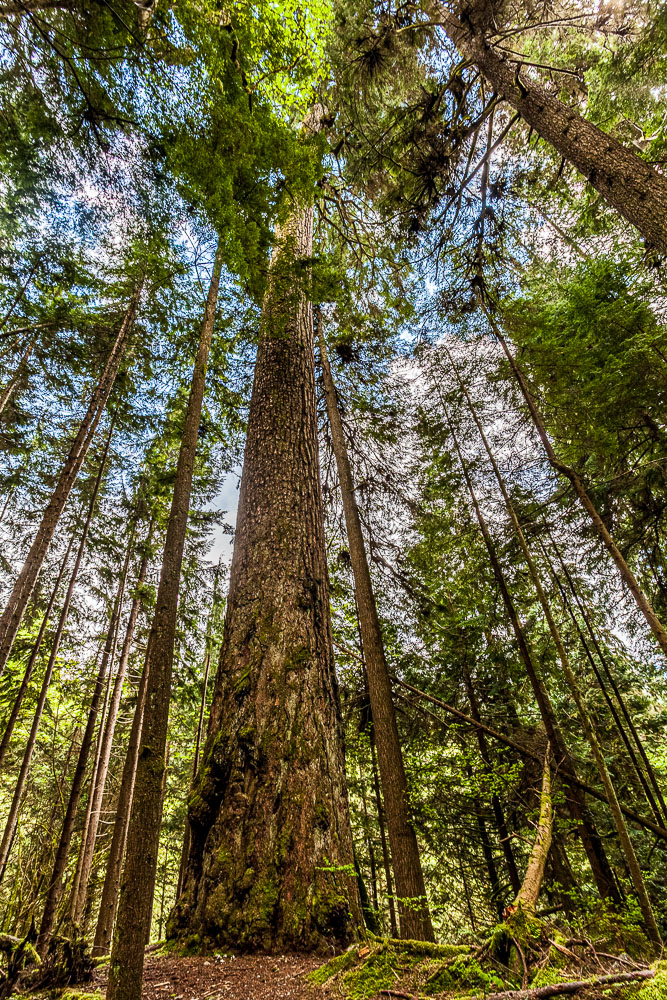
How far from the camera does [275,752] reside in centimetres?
251

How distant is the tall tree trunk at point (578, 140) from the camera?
13.4 feet

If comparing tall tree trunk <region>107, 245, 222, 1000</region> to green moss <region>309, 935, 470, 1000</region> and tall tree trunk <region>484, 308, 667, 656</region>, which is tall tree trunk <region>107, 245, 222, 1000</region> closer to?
green moss <region>309, 935, 470, 1000</region>

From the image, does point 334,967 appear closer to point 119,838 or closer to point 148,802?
point 148,802

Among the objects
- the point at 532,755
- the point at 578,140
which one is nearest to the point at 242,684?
the point at 532,755

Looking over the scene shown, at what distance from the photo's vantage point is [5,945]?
7.50 feet

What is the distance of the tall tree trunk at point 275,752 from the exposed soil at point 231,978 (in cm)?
11

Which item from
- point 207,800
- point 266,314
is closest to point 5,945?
point 207,800

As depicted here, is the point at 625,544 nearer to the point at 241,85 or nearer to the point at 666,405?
the point at 666,405

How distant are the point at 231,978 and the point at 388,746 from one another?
3839 millimetres

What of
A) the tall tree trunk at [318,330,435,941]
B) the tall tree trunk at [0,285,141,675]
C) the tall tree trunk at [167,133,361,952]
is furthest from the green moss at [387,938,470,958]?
the tall tree trunk at [0,285,141,675]

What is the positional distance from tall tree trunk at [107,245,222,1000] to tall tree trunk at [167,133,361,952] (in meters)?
0.42

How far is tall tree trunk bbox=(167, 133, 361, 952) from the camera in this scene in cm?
209

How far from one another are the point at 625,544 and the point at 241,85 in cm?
Result: 816

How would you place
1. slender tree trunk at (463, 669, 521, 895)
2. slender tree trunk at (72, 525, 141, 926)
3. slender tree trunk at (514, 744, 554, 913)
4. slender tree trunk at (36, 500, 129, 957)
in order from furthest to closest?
slender tree trunk at (72, 525, 141, 926), slender tree trunk at (463, 669, 521, 895), slender tree trunk at (36, 500, 129, 957), slender tree trunk at (514, 744, 554, 913)
